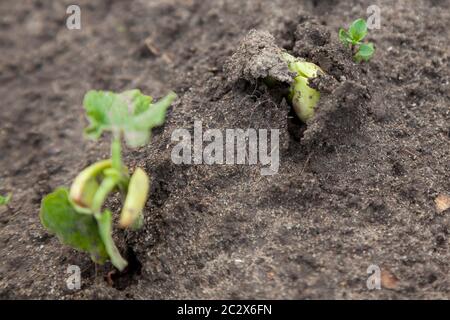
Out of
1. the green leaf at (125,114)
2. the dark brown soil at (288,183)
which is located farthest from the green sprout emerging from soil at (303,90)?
the green leaf at (125,114)

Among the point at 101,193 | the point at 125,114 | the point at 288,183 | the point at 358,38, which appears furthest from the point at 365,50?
the point at 101,193

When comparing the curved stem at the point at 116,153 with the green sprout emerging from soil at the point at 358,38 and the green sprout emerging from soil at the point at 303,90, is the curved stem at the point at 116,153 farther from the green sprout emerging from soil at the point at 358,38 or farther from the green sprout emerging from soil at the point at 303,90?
the green sprout emerging from soil at the point at 358,38

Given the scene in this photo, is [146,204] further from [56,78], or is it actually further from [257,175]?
[56,78]

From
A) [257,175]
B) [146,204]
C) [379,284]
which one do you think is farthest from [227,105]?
[379,284]

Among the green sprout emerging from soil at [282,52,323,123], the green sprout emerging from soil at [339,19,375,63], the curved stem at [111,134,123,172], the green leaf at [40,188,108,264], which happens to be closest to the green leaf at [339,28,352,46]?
the green sprout emerging from soil at [339,19,375,63]

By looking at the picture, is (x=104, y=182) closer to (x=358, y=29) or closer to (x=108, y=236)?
(x=108, y=236)

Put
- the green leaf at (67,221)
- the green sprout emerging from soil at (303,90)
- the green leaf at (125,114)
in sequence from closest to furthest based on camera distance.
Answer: the green leaf at (125,114)
the green leaf at (67,221)
the green sprout emerging from soil at (303,90)

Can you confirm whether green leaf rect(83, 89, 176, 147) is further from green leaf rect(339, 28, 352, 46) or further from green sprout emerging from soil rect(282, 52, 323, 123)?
green leaf rect(339, 28, 352, 46)
